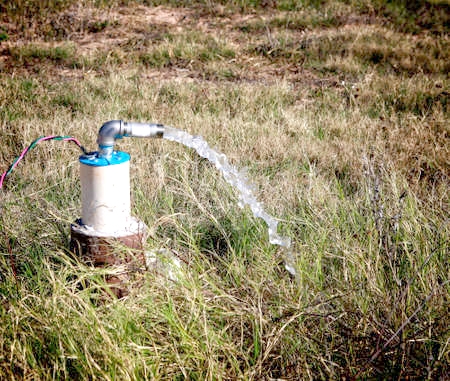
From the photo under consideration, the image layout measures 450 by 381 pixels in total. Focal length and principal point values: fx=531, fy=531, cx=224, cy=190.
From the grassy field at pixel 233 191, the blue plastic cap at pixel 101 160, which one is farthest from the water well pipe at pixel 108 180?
the grassy field at pixel 233 191

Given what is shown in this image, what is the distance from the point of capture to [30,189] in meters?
3.02

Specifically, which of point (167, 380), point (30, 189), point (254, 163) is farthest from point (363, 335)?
point (30, 189)

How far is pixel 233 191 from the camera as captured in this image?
2.80m

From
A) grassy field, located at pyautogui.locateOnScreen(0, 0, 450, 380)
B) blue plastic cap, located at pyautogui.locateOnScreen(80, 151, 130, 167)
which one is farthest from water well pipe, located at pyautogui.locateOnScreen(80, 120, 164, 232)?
grassy field, located at pyautogui.locateOnScreen(0, 0, 450, 380)

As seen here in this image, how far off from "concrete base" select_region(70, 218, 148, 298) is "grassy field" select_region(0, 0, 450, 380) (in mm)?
59

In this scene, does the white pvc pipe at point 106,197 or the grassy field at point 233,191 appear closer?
the grassy field at point 233,191

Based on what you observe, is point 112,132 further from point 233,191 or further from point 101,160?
point 233,191

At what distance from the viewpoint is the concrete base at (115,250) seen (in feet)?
6.40

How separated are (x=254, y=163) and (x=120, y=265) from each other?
169cm

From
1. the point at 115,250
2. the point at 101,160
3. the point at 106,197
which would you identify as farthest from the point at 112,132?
the point at 115,250

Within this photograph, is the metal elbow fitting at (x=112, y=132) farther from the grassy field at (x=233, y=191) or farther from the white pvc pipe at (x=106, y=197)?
the grassy field at (x=233, y=191)

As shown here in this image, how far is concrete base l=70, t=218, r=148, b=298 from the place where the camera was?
1.95 m

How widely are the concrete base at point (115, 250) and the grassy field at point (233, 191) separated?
6cm

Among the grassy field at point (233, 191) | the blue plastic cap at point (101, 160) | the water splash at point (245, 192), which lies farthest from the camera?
the water splash at point (245, 192)
